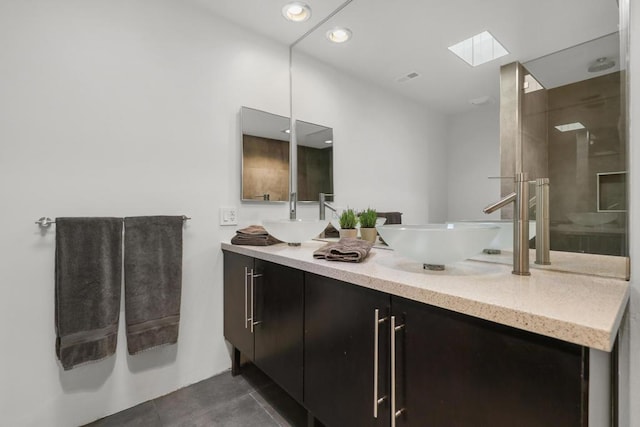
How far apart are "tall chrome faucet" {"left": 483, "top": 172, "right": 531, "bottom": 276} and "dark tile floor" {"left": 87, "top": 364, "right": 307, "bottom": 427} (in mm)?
1172

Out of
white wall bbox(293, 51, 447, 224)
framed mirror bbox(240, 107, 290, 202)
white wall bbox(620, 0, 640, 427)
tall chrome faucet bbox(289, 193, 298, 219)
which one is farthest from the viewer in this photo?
tall chrome faucet bbox(289, 193, 298, 219)

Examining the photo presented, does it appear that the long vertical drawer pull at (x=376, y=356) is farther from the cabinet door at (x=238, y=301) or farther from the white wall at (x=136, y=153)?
the cabinet door at (x=238, y=301)

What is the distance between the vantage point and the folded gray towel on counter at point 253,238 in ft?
5.49

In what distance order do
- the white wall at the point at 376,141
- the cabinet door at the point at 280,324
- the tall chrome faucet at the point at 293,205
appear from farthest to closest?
the tall chrome faucet at the point at 293,205 → the white wall at the point at 376,141 → the cabinet door at the point at 280,324

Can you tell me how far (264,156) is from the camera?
1.99 metres

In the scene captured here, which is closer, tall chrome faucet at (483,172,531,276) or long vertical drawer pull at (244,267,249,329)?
tall chrome faucet at (483,172,531,276)

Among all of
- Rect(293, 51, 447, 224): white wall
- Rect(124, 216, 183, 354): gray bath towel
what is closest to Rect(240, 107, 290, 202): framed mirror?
Rect(293, 51, 447, 224): white wall

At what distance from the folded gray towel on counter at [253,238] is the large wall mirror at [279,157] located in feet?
0.90

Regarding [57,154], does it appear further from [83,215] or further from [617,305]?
[617,305]

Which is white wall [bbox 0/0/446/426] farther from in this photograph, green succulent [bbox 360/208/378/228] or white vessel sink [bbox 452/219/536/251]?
white vessel sink [bbox 452/219/536/251]

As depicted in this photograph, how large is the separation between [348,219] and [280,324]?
2.46ft

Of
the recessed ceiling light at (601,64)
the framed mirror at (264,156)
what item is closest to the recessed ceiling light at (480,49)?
the recessed ceiling light at (601,64)

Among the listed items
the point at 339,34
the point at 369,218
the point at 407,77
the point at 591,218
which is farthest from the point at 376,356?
the point at 339,34

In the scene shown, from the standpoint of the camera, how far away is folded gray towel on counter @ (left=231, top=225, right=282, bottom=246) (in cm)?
167
